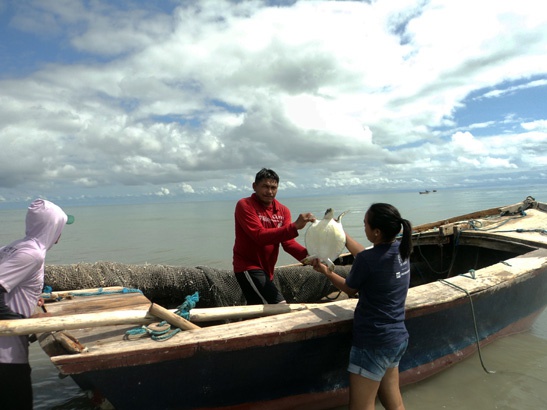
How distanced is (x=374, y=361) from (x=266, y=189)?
1.60 meters

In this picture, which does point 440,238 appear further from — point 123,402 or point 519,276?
point 123,402

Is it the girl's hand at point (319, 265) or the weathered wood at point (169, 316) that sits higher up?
the girl's hand at point (319, 265)

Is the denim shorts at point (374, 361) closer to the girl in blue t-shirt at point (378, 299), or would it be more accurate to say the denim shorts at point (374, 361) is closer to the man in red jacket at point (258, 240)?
the girl in blue t-shirt at point (378, 299)

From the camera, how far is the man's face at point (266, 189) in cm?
330

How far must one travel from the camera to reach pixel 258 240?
10.4ft

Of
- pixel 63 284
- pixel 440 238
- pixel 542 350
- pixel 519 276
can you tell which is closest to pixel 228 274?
pixel 63 284

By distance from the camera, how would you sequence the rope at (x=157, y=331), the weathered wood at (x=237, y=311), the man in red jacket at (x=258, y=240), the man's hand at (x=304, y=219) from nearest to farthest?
the rope at (x=157, y=331)
the weathered wood at (x=237, y=311)
the man's hand at (x=304, y=219)
the man in red jacket at (x=258, y=240)

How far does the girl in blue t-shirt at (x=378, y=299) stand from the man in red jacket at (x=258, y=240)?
99cm

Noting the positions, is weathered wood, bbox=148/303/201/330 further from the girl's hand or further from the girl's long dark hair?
the girl's long dark hair

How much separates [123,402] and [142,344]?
15.0 inches

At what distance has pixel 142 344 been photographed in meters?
2.32

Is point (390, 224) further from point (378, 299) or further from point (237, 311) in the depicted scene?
point (237, 311)

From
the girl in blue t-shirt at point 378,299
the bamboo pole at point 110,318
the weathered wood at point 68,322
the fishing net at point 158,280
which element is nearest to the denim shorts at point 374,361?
the girl in blue t-shirt at point 378,299

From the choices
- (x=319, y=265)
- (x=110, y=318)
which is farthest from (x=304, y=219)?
(x=110, y=318)
